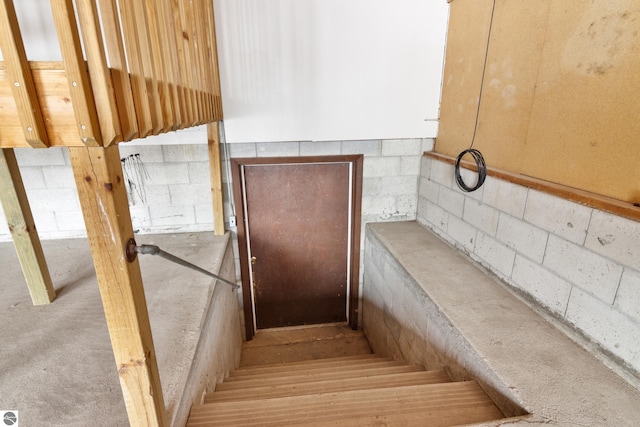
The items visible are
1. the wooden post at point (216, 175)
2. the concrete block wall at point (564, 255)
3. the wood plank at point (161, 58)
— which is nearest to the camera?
the wood plank at point (161, 58)

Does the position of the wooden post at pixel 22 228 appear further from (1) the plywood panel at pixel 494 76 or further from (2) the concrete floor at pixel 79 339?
(1) the plywood panel at pixel 494 76

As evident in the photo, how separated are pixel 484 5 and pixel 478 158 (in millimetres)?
1107

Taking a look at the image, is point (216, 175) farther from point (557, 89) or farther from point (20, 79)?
point (557, 89)

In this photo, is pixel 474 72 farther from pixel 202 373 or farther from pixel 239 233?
pixel 202 373

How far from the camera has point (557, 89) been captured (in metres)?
1.84

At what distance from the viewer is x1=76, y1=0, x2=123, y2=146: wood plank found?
0.70m

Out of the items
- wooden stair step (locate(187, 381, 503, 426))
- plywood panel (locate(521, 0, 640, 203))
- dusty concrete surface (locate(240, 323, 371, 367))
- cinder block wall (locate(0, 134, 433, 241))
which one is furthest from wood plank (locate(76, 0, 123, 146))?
dusty concrete surface (locate(240, 323, 371, 367))

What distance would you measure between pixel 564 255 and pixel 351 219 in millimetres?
1959

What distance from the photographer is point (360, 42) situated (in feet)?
9.29

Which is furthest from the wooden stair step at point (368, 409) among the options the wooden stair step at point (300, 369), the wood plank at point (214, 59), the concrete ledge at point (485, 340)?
the wood plank at point (214, 59)

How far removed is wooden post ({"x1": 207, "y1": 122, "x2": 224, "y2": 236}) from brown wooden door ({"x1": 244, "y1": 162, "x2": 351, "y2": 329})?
0.89ft

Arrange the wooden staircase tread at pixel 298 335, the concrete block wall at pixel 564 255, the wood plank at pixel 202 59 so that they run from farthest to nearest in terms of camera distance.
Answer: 1. the wooden staircase tread at pixel 298 335
2. the wood plank at pixel 202 59
3. the concrete block wall at pixel 564 255

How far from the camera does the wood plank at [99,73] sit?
2.31 feet

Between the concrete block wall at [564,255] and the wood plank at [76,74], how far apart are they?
6.54ft
